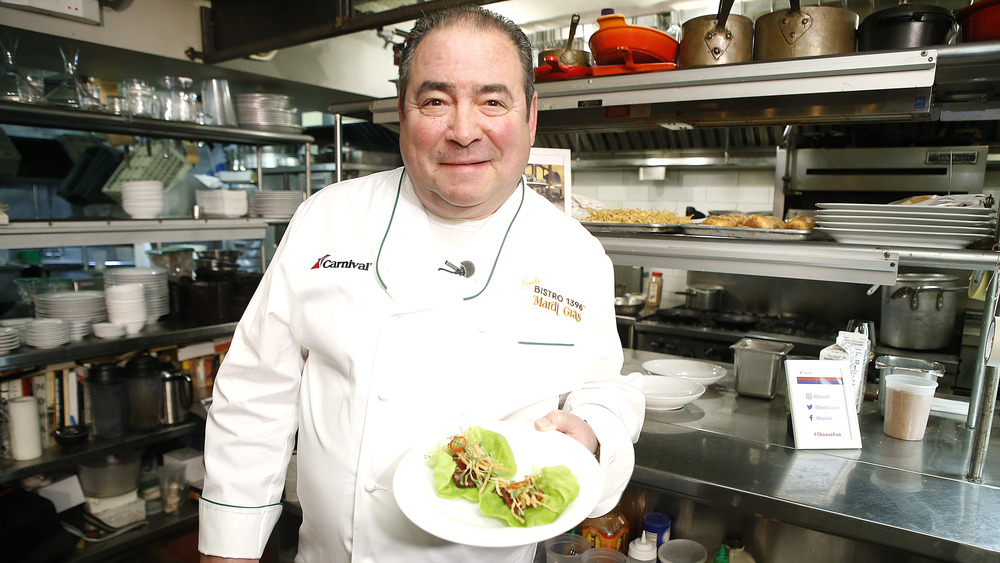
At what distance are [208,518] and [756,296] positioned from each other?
442 centimetres

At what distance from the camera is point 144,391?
3145 millimetres

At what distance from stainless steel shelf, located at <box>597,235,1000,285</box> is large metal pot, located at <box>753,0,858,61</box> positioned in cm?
67

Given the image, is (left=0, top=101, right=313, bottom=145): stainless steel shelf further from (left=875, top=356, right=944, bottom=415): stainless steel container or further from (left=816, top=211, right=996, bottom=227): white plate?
(left=875, top=356, right=944, bottom=415): stainless steel container

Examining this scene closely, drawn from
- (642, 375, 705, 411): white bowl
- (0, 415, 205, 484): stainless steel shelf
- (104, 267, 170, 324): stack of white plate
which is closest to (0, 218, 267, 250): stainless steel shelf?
(104, 267, 170, 324): stack of white plate

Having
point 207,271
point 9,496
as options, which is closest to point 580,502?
point 9,496

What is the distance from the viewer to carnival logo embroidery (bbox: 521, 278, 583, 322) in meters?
1.40

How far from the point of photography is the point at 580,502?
3.61ft

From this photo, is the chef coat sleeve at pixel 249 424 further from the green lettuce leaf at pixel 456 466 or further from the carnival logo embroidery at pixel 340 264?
the green lettuce leaf at pixel 456 466

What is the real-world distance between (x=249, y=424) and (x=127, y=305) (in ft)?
7.27

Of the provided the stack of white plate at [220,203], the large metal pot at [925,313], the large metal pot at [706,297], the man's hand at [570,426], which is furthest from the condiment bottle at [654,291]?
the man's hand at [570,426]

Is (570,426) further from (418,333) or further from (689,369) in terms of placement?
(689,369)

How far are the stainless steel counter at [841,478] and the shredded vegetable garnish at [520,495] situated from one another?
29.7 inches

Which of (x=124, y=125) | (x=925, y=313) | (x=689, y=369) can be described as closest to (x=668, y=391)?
(x=689, y=369)

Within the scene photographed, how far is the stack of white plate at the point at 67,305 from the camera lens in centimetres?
291
